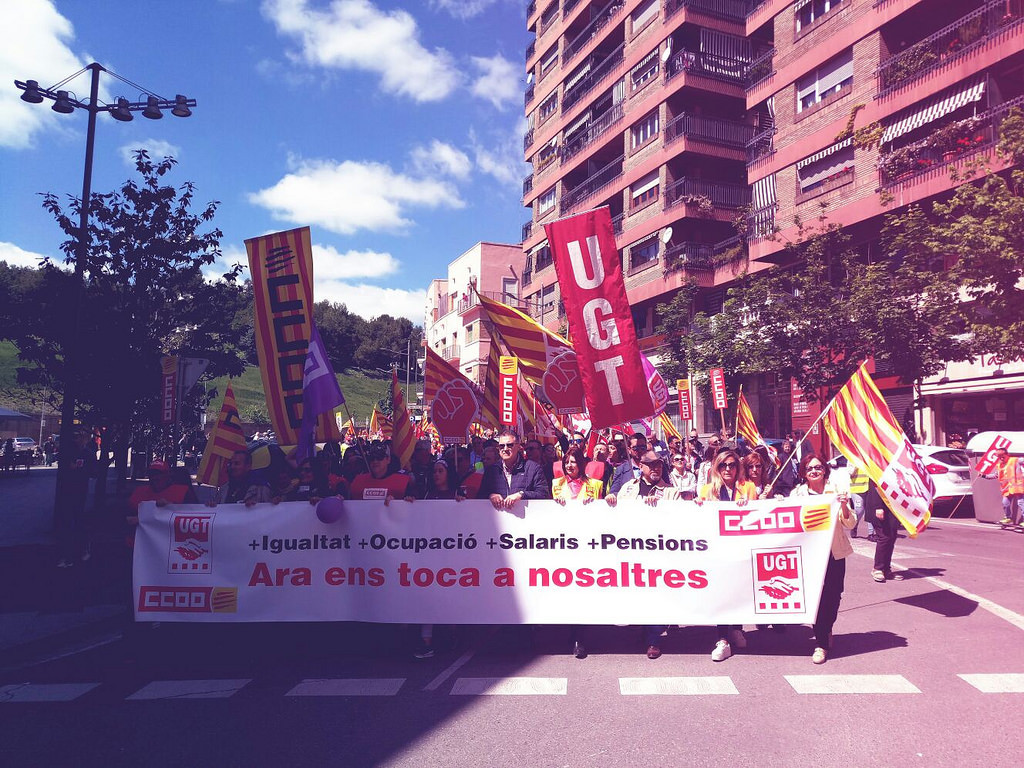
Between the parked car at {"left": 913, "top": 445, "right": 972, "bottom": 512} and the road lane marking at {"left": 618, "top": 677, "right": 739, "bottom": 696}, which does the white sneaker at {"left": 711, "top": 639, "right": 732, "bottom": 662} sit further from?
the parked car at {"left": 913, "top": 445, "right": 972, "bottom": 512}

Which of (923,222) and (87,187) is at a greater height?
(923,222)

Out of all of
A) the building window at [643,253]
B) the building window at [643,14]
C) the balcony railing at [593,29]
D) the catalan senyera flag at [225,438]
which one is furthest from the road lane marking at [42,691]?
the balcony railing at [593,29]

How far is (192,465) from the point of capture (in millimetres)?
30766

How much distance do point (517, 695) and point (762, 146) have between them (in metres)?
29.0

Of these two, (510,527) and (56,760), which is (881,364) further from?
(56,760)

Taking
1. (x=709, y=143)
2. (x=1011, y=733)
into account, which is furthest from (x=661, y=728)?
(x=709, y=143)

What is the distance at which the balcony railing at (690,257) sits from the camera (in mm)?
33312

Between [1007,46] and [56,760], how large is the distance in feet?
81.9

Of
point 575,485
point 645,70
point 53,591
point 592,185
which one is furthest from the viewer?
point 592,185

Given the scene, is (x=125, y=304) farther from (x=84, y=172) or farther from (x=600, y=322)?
(x=600, y=322)

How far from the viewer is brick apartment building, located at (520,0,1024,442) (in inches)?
914

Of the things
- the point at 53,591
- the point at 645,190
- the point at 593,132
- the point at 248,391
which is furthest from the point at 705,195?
the point at 248,391

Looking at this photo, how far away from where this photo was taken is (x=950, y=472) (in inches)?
691

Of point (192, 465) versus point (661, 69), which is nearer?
point (192, 465)
